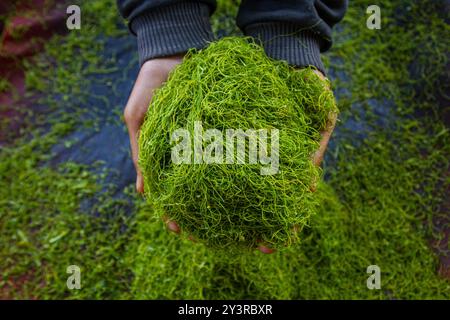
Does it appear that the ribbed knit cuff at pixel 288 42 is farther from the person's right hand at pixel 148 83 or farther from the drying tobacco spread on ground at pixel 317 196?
the drying tobacco spread on ground at pixel 317 196

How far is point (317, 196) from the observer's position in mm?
1192

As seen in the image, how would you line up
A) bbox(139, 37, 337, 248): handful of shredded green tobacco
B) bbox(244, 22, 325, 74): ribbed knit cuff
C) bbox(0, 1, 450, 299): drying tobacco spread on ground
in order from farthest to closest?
1. bbox(0, 1, 450, 299): drying tobacco spread on ground
2. bbox(244, 22, 325, 74): ribbed knit cuff
3. bbox(139, 37, 337, 248): handful of shredded green tobacco

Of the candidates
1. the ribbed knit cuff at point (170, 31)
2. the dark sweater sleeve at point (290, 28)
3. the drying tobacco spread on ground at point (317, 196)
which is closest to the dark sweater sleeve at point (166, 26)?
the ribbed knit cuff at point (170, 31)

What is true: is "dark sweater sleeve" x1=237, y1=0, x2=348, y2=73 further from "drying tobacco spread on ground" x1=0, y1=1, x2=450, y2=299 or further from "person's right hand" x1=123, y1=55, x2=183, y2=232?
"drying tobacco spread on ground" x1=0, y1=1, x2=450, y2=299

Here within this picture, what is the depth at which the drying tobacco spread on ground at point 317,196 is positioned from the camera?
117cm

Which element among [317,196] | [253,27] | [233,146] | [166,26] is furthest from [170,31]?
[317,196]

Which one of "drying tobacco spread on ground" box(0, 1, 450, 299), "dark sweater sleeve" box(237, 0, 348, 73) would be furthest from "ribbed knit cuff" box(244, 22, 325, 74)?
"drying tobacco spread on ground" box(0, 1, 450, 299)

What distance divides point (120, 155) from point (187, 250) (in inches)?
15.1

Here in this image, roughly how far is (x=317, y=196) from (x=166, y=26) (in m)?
0.59

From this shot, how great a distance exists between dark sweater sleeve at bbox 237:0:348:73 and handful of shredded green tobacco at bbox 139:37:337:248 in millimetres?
38

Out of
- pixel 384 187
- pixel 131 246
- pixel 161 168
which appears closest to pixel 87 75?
pixel 131 246

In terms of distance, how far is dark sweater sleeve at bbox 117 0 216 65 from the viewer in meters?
0.86

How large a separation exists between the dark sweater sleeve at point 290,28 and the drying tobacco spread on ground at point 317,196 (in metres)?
0.46

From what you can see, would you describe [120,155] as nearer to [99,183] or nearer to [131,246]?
[99,183]
